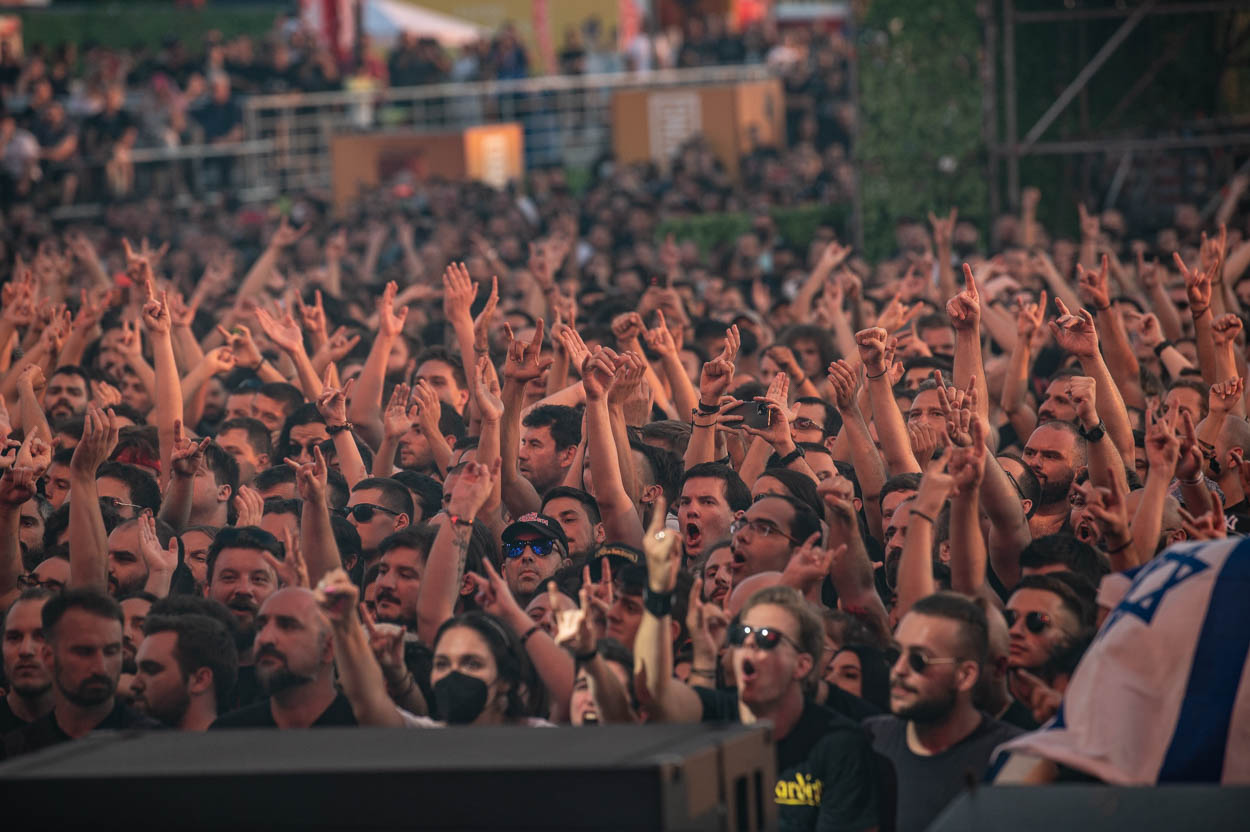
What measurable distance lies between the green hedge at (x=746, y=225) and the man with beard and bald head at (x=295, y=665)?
42.3 ft

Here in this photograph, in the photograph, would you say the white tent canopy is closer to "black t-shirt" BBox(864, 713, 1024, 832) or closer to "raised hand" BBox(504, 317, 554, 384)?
"raised hand" BBox(504, 317, 554, 384)

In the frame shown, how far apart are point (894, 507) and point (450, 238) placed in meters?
10.2

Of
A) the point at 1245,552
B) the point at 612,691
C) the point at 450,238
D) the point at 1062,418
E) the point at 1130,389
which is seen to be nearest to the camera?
the point at 1245,552

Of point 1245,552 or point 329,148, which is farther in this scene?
point 329,148

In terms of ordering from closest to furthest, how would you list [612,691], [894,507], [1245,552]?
[1245,552] < [612,691] < [894,507]

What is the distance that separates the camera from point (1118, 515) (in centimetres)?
541

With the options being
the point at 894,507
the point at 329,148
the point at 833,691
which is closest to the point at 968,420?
the point at 894,507

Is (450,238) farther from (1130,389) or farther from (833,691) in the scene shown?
(833,691)

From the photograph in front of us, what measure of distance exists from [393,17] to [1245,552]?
2620 centimetres

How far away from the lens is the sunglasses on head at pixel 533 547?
6531mm

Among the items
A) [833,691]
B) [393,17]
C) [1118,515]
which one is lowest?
[833,691]

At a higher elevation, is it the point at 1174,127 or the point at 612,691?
the point at 1174,127

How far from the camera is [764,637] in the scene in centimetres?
520

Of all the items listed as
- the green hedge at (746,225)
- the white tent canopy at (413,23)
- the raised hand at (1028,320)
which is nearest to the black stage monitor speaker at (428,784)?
the raised hand at (1028,320)
